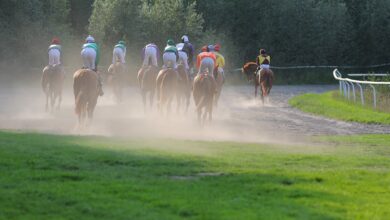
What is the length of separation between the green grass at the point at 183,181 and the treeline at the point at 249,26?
47.3 metres

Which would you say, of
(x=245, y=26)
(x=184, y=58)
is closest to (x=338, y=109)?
(x=184, y=58)

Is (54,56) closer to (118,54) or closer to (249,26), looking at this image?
(118,54)

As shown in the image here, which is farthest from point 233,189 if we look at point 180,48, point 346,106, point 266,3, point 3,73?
point 266,3

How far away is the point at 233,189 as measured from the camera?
1232cm

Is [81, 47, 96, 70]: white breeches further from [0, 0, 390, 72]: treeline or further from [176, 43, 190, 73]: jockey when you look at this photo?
[0, 0, 390, 72]: treeline

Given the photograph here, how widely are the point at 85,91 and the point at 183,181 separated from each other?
40.7ft

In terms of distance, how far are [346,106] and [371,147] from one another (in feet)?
52.4

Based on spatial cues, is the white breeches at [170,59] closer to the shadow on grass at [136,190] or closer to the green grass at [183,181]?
the green grass at [183,181]

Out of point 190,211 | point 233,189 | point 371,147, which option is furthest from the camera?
point 371,147

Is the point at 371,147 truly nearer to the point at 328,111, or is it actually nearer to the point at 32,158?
the point at 32,158

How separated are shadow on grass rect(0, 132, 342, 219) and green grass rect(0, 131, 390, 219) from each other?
12mm

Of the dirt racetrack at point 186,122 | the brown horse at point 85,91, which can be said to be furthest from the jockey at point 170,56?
the brown horse at point 85,91

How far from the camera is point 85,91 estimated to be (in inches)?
978

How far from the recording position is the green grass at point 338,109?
1211 inches
